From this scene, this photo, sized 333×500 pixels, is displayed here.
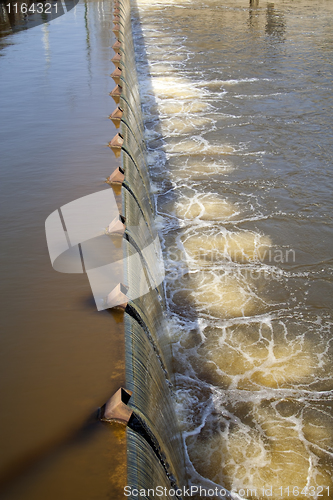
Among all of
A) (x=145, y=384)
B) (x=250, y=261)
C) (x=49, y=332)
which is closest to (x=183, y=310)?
(x=250, y=261)

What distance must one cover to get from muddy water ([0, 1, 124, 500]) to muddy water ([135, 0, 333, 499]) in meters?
1.46

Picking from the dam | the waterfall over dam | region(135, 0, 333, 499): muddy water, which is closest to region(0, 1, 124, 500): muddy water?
the dam

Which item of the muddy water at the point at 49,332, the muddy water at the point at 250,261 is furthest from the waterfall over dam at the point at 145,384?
the muddy water at the point at 250,261

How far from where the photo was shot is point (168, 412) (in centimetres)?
366

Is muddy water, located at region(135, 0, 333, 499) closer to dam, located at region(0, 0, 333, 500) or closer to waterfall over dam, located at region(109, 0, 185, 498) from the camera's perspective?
dam, located at region(0, 0, 333, 500)

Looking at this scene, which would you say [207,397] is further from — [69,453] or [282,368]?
[69,453]

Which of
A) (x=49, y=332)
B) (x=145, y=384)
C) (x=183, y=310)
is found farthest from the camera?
(x=183, y=310)

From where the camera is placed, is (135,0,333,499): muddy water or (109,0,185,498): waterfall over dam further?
(135,0,333,499): muddy water

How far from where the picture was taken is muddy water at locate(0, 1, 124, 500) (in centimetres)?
256

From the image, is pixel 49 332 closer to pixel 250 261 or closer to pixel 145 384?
pixel 145 384

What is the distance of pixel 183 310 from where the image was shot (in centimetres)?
566

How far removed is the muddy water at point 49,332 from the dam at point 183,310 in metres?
0.01

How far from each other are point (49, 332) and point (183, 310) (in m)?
2.44

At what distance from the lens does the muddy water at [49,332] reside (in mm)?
2561
